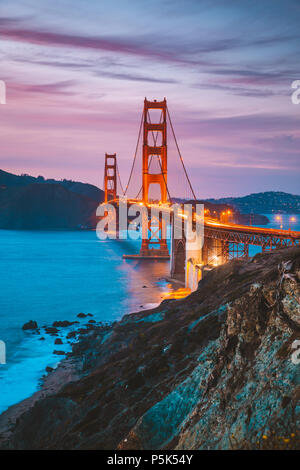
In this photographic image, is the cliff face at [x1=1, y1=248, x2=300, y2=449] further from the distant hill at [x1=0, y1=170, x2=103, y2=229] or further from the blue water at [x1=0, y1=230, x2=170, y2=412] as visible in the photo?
the distant hill at [x1=0, y1=170, x2=103, y2=229]

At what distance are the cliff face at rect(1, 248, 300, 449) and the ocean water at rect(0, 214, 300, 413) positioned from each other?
13.6 ft

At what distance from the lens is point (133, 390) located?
10867 mm

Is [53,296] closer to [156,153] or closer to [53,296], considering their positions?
[53,296]

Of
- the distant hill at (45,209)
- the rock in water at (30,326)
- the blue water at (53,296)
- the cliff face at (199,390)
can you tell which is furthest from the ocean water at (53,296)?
the distant hill at (45,209)

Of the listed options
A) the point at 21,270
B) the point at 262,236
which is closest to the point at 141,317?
the point at 262,236

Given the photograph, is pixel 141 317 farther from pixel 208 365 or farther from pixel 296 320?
pixel 296 320

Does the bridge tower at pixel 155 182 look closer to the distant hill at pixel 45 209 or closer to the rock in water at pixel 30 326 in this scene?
the rock in water at pixel 30 326

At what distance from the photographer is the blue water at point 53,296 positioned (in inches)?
706

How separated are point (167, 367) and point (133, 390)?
992mm

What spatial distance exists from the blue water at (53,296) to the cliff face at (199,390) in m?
4.09

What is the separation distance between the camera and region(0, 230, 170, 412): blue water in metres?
17.9

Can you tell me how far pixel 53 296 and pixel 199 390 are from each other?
89.8 ft

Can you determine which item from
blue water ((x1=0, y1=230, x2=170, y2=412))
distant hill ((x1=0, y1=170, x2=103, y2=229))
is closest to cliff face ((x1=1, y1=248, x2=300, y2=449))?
blue water ((x1=0, y1=230, x2=170, y2=412))

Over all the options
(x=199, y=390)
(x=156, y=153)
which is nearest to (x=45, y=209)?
(x=156, y=153)
